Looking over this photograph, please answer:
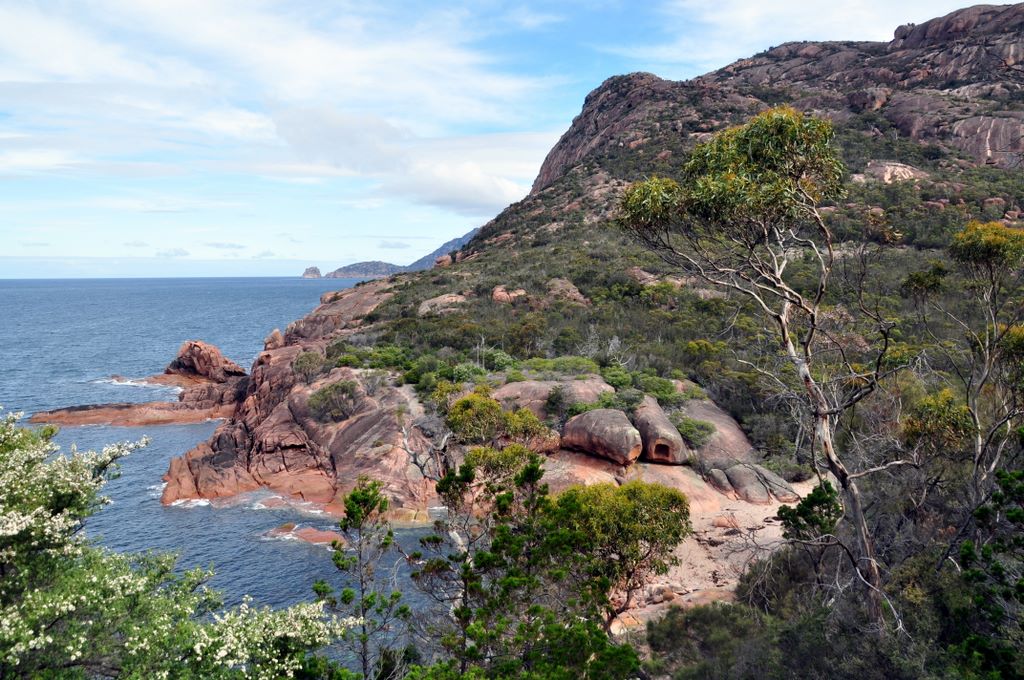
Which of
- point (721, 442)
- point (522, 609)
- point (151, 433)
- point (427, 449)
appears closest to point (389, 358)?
point (427, 449)

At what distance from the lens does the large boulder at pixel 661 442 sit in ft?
96.5

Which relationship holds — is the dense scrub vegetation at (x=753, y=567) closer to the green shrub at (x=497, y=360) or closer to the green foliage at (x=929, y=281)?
the green foliage at (x=929, y=281)

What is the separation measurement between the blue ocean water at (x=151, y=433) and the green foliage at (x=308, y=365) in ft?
34.6

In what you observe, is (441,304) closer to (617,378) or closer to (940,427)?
(617,378)

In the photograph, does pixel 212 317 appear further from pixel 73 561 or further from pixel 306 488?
pixel 73 561

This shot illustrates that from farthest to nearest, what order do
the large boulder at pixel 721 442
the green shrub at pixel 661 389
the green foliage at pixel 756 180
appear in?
the green shrub at pixel 661 389 < the large boulder at pixel 721 442 < the green foliage at pixel 756 180

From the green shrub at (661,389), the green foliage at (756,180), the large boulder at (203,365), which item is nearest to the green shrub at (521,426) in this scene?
the green shrub at (661,389)

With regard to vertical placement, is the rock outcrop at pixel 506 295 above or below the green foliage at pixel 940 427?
above

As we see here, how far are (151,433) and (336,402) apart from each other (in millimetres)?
21877

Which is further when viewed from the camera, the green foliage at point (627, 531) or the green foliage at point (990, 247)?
the green foliage at point (627, 531)

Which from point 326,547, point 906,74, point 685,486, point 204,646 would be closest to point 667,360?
point 685,486

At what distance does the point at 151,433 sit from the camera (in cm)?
4778

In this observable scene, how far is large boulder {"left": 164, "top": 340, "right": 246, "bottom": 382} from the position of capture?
2504 inches

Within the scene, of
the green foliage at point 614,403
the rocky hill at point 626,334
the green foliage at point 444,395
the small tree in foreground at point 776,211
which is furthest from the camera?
the green foliage at point 444,395
